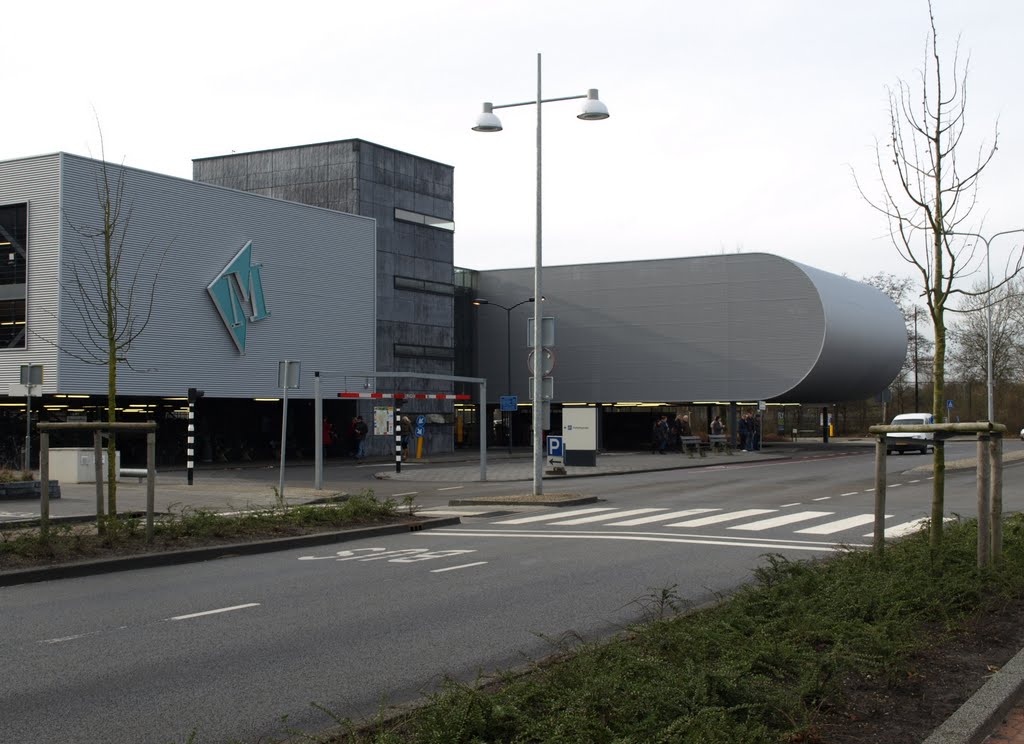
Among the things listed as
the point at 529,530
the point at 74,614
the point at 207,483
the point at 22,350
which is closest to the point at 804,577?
the point at 74,614

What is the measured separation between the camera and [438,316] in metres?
55.6

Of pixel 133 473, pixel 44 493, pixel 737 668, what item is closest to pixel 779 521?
pixel 44 493

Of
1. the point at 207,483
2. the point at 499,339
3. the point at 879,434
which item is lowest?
the point at 207,483

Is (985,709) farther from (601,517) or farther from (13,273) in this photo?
(13,273)

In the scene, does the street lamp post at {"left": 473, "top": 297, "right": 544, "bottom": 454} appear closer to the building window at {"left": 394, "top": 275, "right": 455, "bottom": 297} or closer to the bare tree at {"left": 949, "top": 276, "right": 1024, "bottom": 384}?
the building window at {"left": 394, "top": 275, "right": 455, "bottom": 297}

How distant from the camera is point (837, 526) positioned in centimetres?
1762

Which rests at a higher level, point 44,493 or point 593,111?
point 593,111

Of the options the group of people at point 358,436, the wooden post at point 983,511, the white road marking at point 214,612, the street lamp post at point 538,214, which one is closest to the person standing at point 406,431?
the group of people at point 358,436

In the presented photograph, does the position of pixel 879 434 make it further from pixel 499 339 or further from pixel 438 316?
pixel 499 339

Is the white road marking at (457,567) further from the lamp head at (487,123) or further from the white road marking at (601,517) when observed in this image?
the lamp head at (487,123)

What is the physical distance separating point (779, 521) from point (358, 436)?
3016 cm

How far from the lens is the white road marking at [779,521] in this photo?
→ 17.6 metres

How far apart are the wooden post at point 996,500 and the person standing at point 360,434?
3744 centimetres

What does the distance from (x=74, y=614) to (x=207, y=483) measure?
67.6 feet
